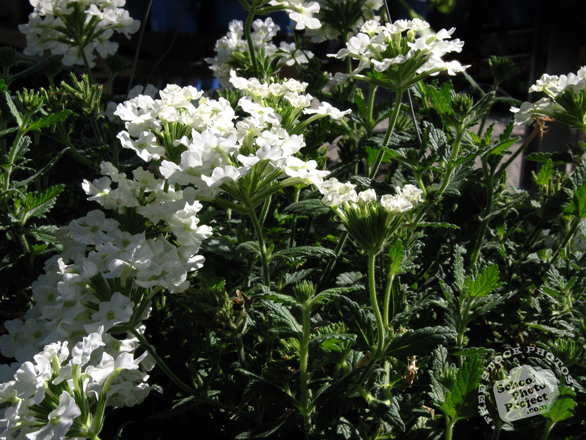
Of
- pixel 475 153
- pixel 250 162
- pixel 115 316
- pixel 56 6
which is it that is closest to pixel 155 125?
pixel 250 162

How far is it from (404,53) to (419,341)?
1.91 ft

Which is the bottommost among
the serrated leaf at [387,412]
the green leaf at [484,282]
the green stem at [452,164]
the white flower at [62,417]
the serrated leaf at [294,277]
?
the serrated leaf at [387,412]

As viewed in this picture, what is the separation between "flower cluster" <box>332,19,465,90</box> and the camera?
1119 millimetres

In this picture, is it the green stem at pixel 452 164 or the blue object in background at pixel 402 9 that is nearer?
the green stem at pixel 452 164

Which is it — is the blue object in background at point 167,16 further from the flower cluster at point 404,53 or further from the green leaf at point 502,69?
the flower cluster at point 404,53

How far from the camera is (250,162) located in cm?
90

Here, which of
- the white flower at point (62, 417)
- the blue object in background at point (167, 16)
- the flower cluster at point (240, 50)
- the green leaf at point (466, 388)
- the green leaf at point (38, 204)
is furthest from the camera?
the blue object in background at point (167, 16)

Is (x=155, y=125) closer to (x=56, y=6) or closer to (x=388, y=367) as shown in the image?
(x=388, y=367)

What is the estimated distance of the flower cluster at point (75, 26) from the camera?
1.55 metres

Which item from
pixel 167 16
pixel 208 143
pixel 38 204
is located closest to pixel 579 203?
pixel 208 143

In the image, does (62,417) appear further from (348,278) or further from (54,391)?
(348,278)

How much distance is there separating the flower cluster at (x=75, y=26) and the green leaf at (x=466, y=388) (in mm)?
1285

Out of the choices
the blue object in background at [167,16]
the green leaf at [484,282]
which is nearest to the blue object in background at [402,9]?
the blue object in background at [167,16]

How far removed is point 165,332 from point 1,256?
0.42 metres
